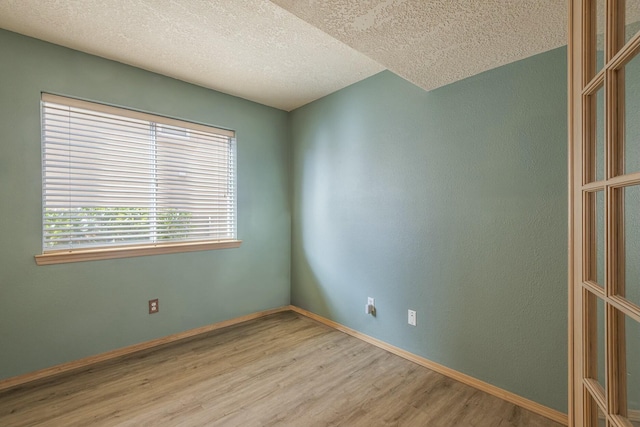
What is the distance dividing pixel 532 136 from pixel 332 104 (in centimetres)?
188

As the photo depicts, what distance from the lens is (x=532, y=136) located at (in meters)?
1.75

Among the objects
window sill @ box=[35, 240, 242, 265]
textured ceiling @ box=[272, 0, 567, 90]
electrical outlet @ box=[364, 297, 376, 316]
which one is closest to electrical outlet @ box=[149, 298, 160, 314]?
window sill @ box=[35, 240, 242, 265]

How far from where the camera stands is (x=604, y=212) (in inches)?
31.8

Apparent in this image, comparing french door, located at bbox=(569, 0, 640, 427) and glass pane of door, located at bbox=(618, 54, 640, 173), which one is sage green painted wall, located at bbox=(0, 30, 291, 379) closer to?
french door, located at bbox=(569, 0, 640, 427)

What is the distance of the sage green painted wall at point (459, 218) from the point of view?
5.57 ft

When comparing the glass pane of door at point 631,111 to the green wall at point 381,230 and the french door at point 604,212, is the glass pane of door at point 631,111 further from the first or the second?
the green wall at point 381,230

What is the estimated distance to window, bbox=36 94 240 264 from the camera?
217 cm

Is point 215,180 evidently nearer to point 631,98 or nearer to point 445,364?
point 445,364

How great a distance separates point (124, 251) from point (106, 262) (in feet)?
0.50

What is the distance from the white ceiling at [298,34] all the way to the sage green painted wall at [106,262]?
0.69 feet

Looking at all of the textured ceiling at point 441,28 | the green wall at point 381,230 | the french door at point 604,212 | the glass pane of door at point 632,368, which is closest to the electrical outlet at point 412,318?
the green wall at point 381,230

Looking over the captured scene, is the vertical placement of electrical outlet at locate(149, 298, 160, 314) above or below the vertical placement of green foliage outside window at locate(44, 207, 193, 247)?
below

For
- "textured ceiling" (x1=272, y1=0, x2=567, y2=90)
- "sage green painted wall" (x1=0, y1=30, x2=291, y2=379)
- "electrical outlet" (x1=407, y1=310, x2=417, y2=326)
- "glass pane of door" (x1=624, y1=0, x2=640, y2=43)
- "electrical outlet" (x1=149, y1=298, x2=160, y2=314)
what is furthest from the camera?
"electrical outlet" (x1=149, y1=298, x2=160, y2=314)

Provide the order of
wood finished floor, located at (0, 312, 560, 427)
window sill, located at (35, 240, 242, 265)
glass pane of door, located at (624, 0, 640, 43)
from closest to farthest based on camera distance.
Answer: glass pane of door, located at (624, 0, 640, 43) → wood finished floor, located at (0, 312, 560, 427) → window sill, located at (35, 240, 242, 265)
